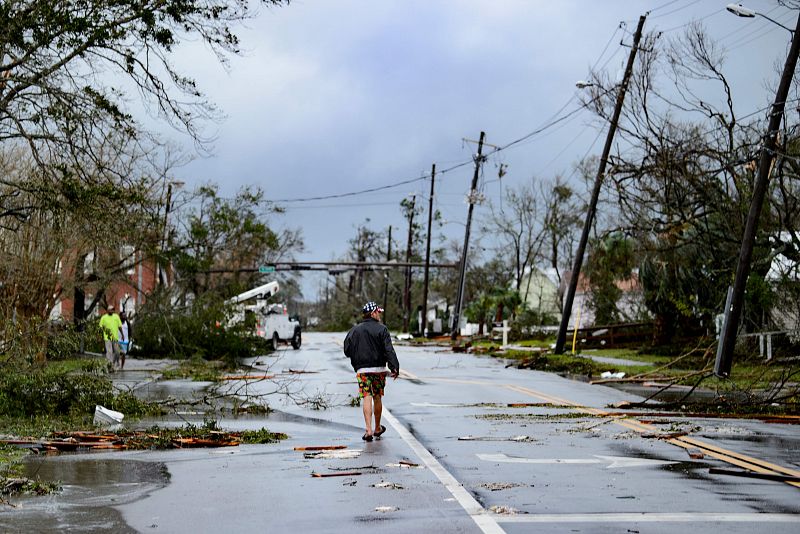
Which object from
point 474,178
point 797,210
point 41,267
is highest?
point 474,178

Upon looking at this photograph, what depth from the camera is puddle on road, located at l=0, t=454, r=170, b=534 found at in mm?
7504

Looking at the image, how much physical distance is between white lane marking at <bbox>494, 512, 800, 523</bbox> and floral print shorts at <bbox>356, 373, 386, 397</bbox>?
5994mm

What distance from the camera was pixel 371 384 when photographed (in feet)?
44.9

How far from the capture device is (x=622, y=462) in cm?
1084

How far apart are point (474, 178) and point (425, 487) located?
53.2m

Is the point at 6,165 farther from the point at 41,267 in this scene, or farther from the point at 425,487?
the point at 425,487

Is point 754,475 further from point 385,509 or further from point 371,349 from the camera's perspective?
point 371,349

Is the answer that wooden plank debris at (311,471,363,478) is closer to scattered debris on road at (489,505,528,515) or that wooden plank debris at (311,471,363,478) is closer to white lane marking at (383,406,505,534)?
white lane marking at (383,406,505,534)

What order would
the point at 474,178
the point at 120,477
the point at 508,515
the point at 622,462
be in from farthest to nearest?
1. the point at 474,178
2. the point at 622,462
3. the point at 120,477
4. the point at 508,515

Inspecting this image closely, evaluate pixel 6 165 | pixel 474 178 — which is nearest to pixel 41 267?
pixel 6 165

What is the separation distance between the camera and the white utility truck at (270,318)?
44.3 metres

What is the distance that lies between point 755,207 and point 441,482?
16485mm

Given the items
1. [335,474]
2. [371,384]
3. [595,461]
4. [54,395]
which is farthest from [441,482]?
[54,395]

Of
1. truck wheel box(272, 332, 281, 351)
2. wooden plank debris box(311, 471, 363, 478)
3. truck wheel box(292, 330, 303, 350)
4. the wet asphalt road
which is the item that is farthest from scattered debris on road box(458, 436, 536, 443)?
truck wheel box(292, 330, 303, 350)
